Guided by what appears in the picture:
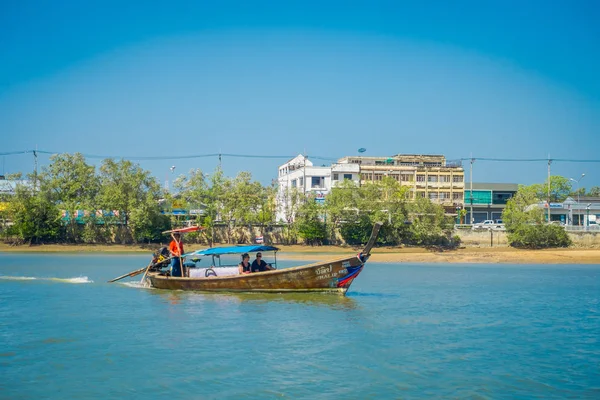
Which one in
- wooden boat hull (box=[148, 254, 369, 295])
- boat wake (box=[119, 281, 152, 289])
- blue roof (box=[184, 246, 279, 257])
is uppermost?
blue roof (box=[184, 246, 279, 257])

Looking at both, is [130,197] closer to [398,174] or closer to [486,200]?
[398,174]

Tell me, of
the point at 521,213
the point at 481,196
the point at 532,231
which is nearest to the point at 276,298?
the point at 532,231

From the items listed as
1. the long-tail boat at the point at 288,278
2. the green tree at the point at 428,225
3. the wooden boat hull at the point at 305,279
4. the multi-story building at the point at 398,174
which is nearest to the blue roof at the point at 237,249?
the long-tail boat at the point at 288,278

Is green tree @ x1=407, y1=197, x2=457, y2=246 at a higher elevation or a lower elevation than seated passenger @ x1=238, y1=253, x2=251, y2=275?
higher

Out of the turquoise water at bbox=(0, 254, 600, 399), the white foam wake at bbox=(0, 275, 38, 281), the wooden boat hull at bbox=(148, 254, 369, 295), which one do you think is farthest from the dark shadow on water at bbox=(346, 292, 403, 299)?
the white foam wake at bbox=(0, 275, 38, 281)

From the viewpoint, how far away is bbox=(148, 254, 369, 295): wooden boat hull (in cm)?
2261

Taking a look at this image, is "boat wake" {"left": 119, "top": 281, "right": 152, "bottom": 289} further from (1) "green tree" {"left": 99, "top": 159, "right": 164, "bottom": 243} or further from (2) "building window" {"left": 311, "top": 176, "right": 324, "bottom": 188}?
(2) "building window" {"left": 311, "top": 176, "right": 324, "bottom": 188}

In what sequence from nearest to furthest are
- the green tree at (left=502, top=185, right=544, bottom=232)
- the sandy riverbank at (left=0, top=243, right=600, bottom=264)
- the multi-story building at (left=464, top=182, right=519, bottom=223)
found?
the sandy riverbank at (left=0, top=243, right=600, bottom=264) < the green tree at (left=502, top=185, right=544, bottom=232) < the multi-story building at (left=464, top=182, right=519, bottom=223)

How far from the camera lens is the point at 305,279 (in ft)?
74.9

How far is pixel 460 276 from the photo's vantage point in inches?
1422

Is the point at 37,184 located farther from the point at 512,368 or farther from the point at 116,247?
the point at 512,368

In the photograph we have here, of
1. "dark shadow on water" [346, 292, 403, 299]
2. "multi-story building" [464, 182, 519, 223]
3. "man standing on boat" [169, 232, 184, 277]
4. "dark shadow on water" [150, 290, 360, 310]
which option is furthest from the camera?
"multi-story building" [464, 182, 519, 223]

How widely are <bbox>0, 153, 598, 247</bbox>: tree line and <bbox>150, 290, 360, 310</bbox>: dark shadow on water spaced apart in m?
32.2

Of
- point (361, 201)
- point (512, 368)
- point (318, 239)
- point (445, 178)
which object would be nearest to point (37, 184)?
point (318, 239)
